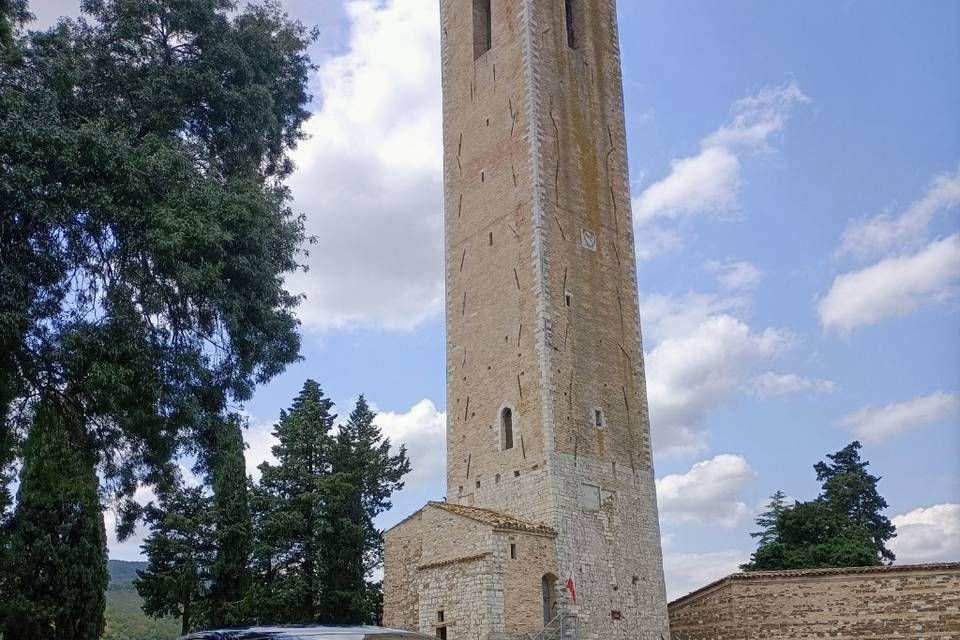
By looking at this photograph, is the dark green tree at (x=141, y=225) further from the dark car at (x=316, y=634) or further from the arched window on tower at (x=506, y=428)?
the arched window on tower at (x=506, y=428)

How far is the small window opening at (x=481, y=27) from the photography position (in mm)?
30281

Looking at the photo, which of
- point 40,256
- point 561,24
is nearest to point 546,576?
point 40,256

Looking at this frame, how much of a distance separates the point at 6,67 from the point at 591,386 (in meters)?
16.5

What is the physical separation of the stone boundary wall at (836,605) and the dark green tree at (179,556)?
17.1 metres

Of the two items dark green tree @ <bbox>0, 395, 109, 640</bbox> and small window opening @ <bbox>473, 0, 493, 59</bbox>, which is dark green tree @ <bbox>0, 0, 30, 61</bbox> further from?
small window opening @ <bbox>473, 0, 493, 59</bbox>

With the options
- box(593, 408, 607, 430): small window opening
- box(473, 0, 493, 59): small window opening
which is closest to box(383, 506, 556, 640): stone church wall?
box(593, 408, 607, 430): small window opening

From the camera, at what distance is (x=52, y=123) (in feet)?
44.9

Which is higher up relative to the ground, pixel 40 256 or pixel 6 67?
pixel 6 67

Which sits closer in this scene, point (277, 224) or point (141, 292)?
point (141, 292)

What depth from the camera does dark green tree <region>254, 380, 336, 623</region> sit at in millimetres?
30172

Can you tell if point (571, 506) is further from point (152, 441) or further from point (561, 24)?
point (561, 24)

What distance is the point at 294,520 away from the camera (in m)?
30.9

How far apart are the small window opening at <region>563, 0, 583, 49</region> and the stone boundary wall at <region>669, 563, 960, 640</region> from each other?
1786 cm

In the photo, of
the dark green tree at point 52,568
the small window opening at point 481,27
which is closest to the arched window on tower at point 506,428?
Result: the dark green tree at point 52,568
